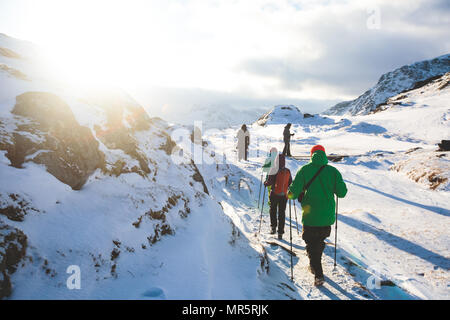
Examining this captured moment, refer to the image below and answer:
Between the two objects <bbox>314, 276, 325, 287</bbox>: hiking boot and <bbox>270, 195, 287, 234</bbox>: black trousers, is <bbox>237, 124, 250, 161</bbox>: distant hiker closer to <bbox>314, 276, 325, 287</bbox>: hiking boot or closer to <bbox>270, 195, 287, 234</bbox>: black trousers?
<bbox>270, 195, 287, 234</bbox>: black trousers

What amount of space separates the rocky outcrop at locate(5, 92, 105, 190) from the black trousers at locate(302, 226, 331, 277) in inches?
188

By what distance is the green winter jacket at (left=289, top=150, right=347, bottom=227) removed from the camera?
4.70 meters

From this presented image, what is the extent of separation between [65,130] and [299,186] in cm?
520

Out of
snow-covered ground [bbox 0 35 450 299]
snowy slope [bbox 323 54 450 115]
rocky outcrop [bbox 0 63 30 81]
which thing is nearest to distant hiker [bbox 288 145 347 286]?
snow-covered ground [bbox 0 35 450 299]

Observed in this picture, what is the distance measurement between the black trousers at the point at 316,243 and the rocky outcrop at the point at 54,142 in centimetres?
477

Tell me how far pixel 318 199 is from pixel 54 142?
539 centimetres

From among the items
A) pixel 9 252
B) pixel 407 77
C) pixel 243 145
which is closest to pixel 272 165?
pixel 9 252

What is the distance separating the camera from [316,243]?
484cm

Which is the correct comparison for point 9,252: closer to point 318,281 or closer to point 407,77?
point 318,281

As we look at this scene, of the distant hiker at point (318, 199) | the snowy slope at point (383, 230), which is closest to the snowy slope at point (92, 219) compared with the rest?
the distant hiker at point (318, 199)

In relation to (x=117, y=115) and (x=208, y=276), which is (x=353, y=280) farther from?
(x=117, y=115)

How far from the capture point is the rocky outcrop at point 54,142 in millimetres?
4021
